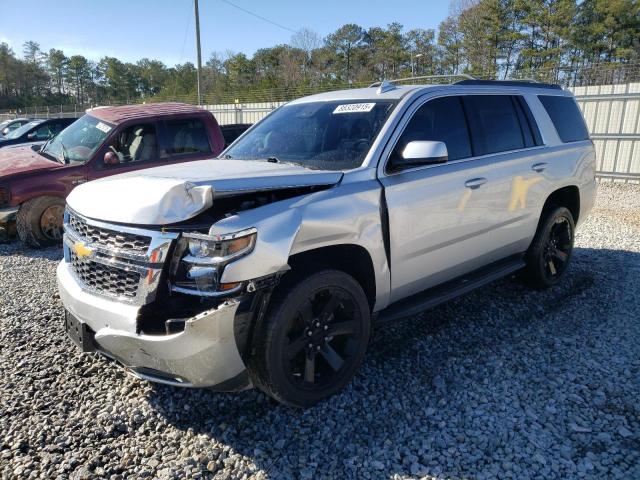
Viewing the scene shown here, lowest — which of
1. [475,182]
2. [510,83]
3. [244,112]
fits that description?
[475,182]

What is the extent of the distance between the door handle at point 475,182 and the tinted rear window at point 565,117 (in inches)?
61.7

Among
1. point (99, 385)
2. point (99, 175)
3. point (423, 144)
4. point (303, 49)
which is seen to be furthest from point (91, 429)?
point (303, 49)

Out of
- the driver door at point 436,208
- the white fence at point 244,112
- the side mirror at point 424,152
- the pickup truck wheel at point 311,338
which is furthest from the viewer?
the white fence at point 244,112

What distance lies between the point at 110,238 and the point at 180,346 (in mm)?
780

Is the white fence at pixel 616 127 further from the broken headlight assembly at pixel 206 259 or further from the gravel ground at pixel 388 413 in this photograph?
the broken headlight assembly at pixel 206 259

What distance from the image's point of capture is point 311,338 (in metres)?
2.95

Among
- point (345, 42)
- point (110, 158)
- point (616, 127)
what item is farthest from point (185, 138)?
point (345, 42)

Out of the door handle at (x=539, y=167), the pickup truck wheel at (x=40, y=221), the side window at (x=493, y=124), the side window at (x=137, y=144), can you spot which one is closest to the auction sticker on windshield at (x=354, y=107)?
the side window at (x=493, y=124)

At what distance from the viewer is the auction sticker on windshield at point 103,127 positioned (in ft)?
24.1

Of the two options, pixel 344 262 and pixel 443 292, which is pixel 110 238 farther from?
pixel 443 292

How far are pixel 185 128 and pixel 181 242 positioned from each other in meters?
5.60

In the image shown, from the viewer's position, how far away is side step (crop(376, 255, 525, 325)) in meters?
3.43

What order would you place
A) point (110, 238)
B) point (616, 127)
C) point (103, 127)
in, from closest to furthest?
point (110, 238) → point (103, 127) → point (616, 127)

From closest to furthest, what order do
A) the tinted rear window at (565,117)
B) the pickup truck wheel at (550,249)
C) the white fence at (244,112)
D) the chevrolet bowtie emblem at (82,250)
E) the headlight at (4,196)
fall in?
the chevrolet bowtie emblem at (82,250)
the pickup truck wheel at (550,249)
the tinted rear window at (565,117)
the headlight at (4,196)
the white fence at (244,112)
